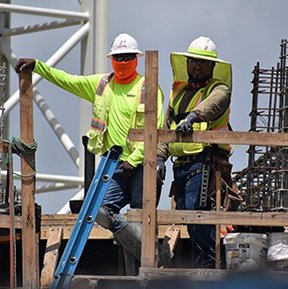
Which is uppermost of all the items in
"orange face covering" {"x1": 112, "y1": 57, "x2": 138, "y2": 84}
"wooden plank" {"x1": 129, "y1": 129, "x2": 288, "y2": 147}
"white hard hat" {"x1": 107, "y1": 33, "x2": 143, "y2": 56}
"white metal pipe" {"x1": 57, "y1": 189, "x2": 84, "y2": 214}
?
"white hard hat" {"x1": 107, "y1": 33, "x2": 143, "y2": 56}

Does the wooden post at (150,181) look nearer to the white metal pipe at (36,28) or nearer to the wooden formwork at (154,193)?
the wooden formwork at (154,193)

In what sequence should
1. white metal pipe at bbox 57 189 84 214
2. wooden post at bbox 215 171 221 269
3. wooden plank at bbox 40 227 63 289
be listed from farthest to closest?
1. white metal pipe at bbox 57 189 84 214
2. wooden plank at bbox 40 227 63 289
3. wooden post at bbox 215 171 221 269

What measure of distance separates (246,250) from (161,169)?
3.64 ft

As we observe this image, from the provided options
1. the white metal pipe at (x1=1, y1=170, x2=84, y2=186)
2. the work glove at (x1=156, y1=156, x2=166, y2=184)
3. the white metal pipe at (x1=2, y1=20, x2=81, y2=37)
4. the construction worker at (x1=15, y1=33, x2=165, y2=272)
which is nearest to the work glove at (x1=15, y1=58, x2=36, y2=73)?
the construction worker at (x1=15, y1=33, x2=165, y2=272)

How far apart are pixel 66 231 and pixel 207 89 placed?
2430mm

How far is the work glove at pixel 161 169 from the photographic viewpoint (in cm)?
1642

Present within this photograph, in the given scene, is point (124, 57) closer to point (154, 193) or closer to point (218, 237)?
point (154, 193)

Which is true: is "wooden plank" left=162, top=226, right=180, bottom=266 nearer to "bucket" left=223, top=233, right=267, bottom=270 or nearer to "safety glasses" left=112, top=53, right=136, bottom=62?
"bucket" left=223, top=233, right=267, bottom=270

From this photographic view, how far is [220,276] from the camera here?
14859 millimetres

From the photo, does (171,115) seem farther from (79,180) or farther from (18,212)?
(79,180)

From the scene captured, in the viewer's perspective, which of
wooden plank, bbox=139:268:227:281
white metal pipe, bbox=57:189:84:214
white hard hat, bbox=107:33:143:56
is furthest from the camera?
white metal pipe, bbox=57:189:84:214

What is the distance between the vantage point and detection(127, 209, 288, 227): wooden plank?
51.7 ft

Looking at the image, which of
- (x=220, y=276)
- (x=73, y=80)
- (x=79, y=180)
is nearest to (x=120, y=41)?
(x=73, y=80)

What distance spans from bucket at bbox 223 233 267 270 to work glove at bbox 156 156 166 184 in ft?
2.83
